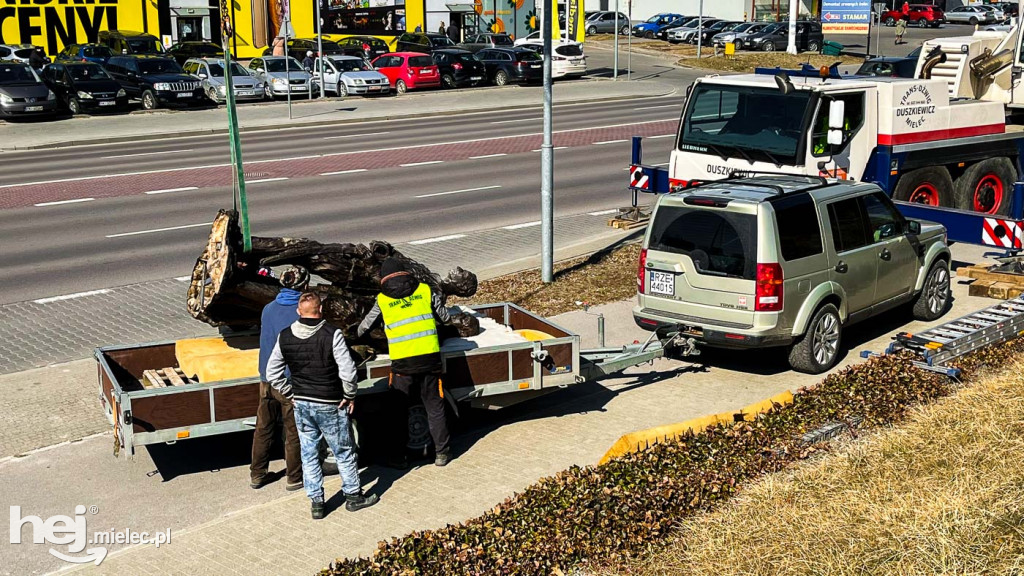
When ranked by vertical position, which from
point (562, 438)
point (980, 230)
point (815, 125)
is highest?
point (815, 125)

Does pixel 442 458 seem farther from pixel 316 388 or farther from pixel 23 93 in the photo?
pixel 23 93

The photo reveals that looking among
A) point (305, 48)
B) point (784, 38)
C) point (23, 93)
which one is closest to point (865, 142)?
point (23, 93)

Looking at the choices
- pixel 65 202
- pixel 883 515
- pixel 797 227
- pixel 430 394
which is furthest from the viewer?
pixel 65 202

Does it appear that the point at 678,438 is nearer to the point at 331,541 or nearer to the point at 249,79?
the point at 331,541

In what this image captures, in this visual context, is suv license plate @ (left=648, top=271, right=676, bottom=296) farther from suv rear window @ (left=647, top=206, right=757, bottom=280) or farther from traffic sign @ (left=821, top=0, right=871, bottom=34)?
traffic sign @ (left=821, top=0, right=871, bottom=34)

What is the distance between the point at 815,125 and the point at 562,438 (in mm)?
6807

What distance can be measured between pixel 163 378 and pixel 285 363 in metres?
1.79

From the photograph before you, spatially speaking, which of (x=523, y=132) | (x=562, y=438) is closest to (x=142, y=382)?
(x=562, y=438)

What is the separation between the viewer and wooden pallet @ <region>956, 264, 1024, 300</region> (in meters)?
13.4

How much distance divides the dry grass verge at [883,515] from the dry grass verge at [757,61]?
1841 inches

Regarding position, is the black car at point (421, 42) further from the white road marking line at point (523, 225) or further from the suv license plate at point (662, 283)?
the suv license plate at point (662, 283)

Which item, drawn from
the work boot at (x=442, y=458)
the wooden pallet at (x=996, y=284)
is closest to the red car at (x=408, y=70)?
the wooden pallet at (x=996, y=284)

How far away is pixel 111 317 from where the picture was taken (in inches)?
532

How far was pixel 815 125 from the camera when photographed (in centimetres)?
1420
